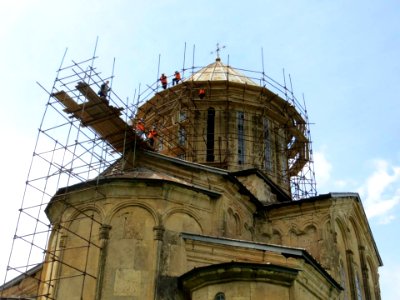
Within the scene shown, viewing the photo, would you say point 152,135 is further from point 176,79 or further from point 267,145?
point 267,145

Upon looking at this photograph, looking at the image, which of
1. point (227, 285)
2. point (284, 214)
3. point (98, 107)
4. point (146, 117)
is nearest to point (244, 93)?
point (146, 117)

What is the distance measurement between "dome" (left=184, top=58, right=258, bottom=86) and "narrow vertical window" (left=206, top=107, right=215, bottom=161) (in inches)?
60.0

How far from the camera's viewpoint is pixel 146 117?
22.9 m

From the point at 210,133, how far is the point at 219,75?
134 inches

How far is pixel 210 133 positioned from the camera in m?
21.1

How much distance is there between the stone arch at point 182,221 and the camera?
1479 cm

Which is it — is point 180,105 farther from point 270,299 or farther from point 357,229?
point 270,299

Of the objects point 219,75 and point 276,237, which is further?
point 219,75

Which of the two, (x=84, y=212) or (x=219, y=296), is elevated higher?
(x=84, y=212)

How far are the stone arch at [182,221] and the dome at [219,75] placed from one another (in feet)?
26.3

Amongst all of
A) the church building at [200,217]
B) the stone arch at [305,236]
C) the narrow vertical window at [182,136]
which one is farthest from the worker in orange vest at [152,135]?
the stone arch at [305,236]

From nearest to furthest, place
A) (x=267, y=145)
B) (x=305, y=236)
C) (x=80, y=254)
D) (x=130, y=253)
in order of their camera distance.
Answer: (x=130, y=253), (x=80, y=254), (x=305, y=236), (x=267, y=145)

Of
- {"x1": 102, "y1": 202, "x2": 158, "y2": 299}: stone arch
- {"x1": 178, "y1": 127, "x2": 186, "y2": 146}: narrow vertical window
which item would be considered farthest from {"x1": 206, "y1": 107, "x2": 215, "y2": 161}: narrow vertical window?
{"x1": 102, "y1": 202, "x2": 158, "y2": 299}: stone arch

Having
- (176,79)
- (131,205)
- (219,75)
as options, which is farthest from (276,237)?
(219,75)
